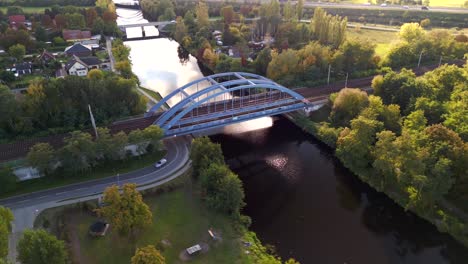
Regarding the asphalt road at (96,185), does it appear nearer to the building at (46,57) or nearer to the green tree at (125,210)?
the green tree at (125,210)

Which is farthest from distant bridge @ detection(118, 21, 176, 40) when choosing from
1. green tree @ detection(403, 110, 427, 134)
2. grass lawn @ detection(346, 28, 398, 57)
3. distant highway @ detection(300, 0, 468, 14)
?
green tree @ detection(403, 110, 427, 134)

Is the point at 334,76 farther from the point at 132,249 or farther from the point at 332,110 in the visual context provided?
the point at 132,249

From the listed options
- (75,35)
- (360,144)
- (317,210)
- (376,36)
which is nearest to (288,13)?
(376,36)

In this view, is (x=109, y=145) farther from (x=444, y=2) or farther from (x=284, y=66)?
(x=444, y=2)

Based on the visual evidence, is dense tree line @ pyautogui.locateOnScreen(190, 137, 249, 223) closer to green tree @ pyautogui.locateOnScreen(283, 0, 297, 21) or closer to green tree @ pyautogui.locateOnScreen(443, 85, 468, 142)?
green tree @ pyautogui.locateOnScreen(443, 85, 468, 142)

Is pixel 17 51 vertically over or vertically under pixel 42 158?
over

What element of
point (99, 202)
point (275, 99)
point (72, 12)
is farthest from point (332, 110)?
point (72, 12)

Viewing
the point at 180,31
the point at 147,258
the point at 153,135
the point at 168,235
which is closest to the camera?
the point at 147,258

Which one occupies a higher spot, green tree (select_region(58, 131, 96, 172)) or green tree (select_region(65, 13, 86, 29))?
green tree (select_region(65, 13, 86, 29))
